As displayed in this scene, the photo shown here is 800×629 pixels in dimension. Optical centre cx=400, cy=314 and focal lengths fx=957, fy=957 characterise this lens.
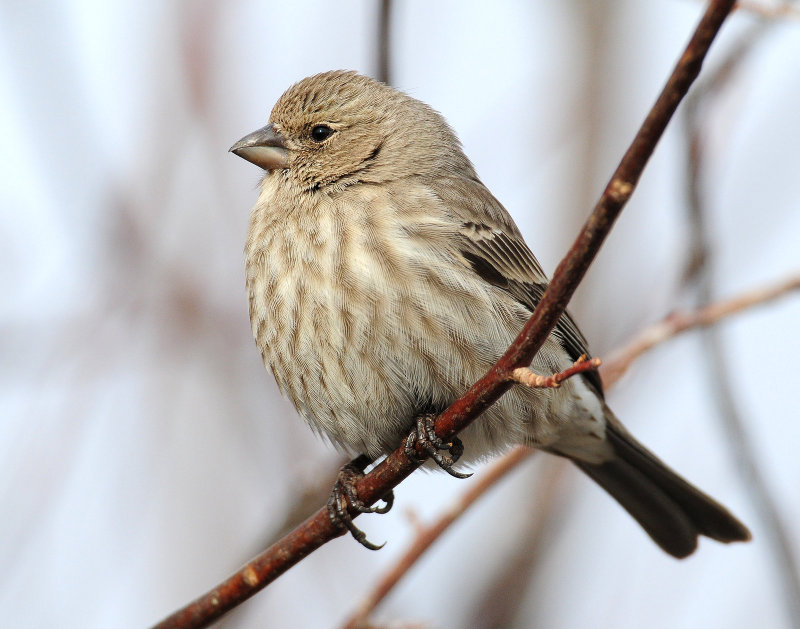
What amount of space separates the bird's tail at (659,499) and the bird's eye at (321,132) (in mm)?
2238

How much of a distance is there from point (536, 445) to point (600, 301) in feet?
6.68

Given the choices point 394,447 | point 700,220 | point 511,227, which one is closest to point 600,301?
point 511,227

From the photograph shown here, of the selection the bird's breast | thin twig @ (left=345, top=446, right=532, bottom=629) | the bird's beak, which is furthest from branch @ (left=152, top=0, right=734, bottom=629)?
the bird's beak

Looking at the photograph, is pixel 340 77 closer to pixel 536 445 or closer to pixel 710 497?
pixel 536 445

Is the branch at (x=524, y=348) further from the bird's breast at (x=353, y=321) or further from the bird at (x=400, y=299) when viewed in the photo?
the bird's breast at (x=353, y=321)

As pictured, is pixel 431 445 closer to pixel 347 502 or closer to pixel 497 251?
pixel 347 502

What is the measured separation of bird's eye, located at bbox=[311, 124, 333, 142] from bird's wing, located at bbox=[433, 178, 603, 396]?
0.76m

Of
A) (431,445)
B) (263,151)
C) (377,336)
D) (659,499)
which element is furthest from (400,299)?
(659,499)

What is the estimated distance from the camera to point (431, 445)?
3.81 m

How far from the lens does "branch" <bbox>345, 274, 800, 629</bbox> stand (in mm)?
4066

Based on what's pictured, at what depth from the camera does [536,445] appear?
16.7 ft

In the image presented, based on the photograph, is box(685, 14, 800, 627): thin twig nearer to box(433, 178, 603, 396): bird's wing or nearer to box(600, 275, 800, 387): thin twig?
box(600, 275, 800, 387): thin twig

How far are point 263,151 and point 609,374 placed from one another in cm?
221

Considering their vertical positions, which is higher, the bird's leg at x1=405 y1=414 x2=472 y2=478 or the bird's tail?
the bird's leg at x1=405 y1=414 x2=472 y2=478
